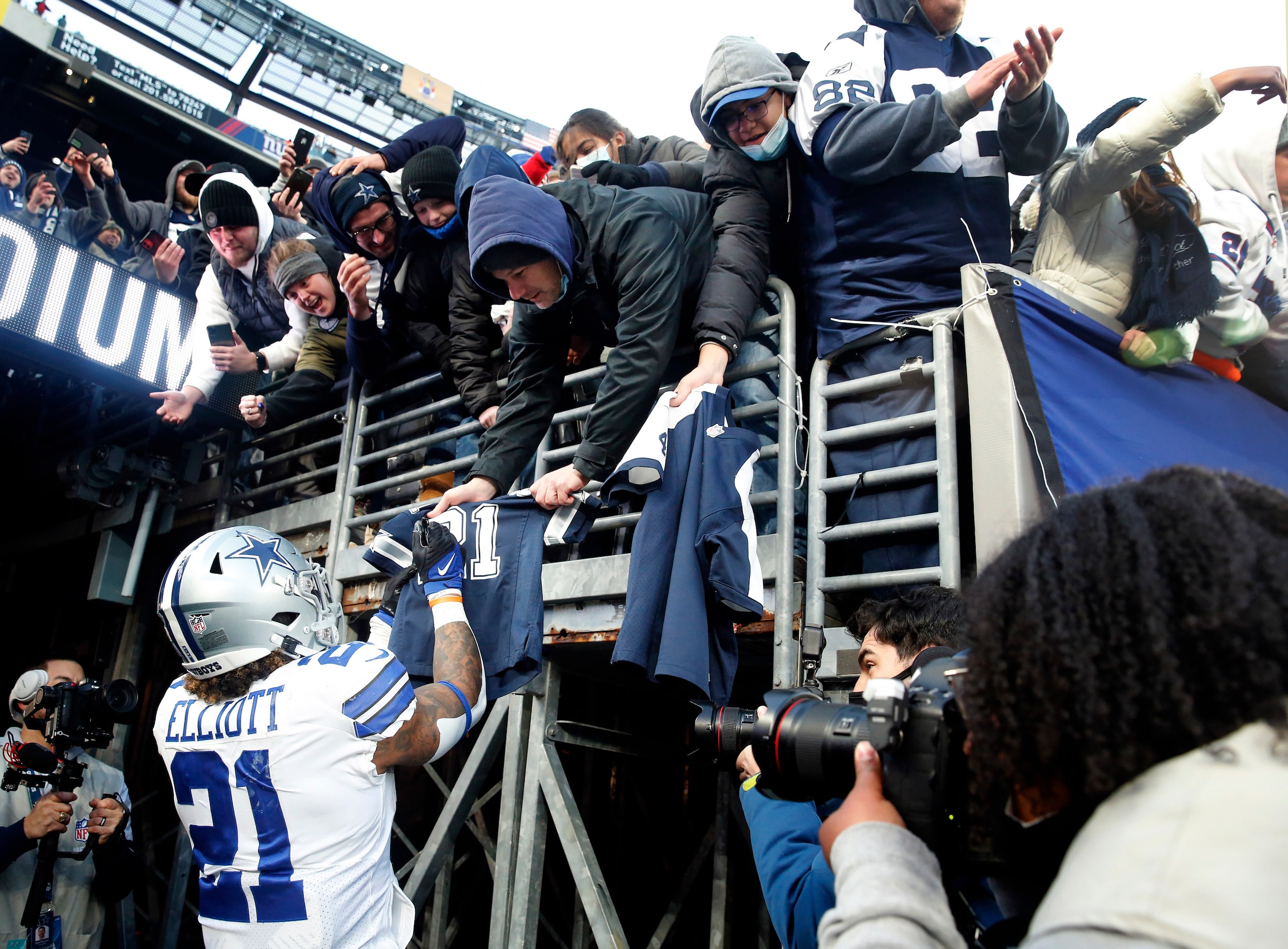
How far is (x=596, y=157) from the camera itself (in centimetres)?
473

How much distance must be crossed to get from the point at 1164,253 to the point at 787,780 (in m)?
2.77

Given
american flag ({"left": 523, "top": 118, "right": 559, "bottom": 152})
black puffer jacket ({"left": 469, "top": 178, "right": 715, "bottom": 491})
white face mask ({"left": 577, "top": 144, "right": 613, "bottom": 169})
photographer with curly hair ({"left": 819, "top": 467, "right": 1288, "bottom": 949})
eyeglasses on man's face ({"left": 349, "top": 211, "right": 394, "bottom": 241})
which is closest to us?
photographer with curly hair ({"left": 819, "top": 467, "right": 1288, "bottom": 949})

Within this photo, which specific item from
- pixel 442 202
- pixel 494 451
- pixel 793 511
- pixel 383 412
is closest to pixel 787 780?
pixel 793 511

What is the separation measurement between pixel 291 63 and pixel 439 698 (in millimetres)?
15778

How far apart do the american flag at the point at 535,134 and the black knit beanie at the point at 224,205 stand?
14.0 meters

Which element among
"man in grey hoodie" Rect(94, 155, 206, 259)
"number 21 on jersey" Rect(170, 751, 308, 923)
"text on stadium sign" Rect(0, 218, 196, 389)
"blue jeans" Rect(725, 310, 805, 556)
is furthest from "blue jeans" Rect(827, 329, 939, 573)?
"man in grey hoodie" Rect(94, 155, 206, 259)

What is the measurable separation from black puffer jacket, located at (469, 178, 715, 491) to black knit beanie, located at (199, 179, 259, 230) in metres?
2.78

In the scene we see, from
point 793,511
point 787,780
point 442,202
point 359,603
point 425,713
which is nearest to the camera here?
point 787,780

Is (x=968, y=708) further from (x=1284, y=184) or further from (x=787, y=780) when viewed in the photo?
(x=1284, y=184)

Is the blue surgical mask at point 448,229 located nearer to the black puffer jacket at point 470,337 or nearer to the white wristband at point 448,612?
the black puffer jacket at point 470,337

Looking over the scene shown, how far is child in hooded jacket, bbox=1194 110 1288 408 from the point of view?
11.6ft

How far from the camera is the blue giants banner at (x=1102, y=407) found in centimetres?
298

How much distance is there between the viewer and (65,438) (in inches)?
295

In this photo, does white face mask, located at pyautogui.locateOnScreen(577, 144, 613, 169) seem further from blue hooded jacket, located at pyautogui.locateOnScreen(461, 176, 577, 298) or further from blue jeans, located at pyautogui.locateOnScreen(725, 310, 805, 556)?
blue jeans, located at pyautogui.locateOnScreen(725, 310, 805, 556)
